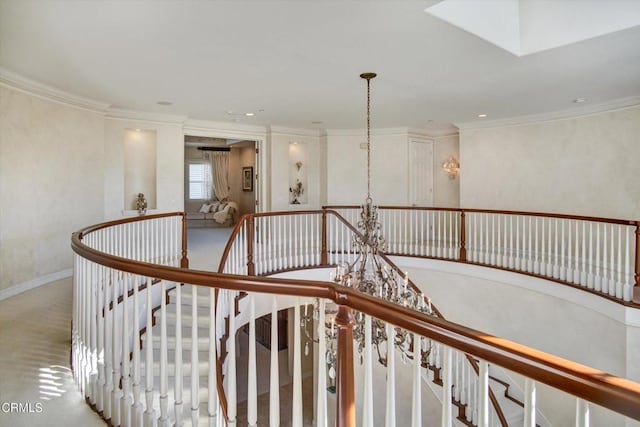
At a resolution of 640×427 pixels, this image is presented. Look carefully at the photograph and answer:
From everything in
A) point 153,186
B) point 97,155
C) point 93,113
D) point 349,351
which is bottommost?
point 349,351

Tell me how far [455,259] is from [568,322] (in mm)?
1936

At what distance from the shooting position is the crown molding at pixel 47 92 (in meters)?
4.53

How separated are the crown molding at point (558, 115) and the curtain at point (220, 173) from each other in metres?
8.04

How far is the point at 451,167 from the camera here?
8.71 m

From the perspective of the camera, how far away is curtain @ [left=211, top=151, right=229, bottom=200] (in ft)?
41.5

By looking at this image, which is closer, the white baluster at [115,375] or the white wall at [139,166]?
the white baluster at [115,375]

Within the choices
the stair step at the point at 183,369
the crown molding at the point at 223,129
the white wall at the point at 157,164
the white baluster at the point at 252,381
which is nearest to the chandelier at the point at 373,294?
the stair step at the point at 183,369

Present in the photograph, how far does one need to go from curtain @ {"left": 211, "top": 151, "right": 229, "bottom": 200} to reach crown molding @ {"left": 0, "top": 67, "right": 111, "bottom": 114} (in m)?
6.46

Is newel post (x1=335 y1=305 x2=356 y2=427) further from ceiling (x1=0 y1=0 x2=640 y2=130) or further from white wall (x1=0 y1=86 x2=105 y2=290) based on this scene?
white wall (x1=0 y1=86 x2=105 y2=290)

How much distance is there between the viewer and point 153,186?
7.27 m

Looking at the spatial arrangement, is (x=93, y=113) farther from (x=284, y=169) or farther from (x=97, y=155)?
(x=284, y=169)

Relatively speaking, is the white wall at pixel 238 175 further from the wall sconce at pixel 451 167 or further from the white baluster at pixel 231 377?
the white baluster at pixel 231 377

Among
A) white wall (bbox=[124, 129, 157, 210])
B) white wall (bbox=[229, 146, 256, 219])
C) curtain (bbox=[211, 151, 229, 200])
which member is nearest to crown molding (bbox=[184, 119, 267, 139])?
white wall (bbox=[124, 129, 157, 210])

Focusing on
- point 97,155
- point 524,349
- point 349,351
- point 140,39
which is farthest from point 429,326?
point 97,155
